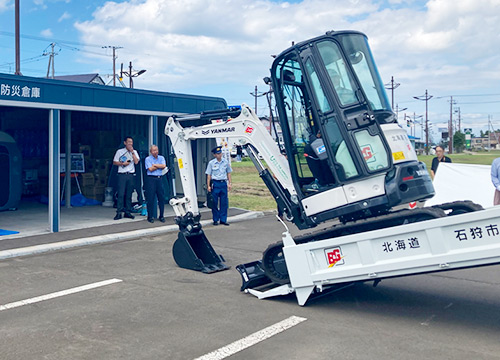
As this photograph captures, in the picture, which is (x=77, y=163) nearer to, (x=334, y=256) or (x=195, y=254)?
(x=195, y=254)

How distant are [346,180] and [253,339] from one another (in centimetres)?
192

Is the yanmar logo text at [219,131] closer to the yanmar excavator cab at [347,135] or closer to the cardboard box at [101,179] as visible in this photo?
the yanmar excavator cab at [347,135]

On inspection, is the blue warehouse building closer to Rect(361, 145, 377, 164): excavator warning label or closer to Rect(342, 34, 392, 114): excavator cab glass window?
Rect(342, 34, 392, 114): excavator cab glass window

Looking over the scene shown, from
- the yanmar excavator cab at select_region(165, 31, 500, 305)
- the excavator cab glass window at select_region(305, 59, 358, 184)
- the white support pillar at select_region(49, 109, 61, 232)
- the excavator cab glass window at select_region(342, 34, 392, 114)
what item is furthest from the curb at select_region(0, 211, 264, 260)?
the excavator cab glass window at select_region(342, 34, 392, 114)

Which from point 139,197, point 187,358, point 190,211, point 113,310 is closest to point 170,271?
point 190,211

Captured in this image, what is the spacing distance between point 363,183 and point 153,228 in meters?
7.10

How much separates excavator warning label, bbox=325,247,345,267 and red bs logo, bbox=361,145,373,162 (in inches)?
39.0

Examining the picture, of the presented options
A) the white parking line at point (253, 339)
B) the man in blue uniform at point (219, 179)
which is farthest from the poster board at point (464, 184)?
the white parking line at point (253, 339)

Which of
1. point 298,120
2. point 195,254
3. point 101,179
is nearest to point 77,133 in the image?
point 101,179

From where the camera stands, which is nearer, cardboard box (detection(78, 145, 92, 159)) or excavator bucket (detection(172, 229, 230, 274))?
excavator bucket (detection(172, 229, 230, 274))

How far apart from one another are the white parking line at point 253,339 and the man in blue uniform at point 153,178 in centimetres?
733

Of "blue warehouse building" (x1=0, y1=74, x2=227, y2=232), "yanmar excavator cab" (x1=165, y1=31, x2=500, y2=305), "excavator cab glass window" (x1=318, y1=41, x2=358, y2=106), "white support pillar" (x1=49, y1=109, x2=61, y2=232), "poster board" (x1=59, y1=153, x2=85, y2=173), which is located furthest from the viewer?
"poster board" (x1=59, y1=153, x2=85, y2=173)

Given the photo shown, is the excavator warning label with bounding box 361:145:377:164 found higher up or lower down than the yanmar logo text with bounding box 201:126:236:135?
lower down

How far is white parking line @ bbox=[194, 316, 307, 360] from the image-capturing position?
463 cm
